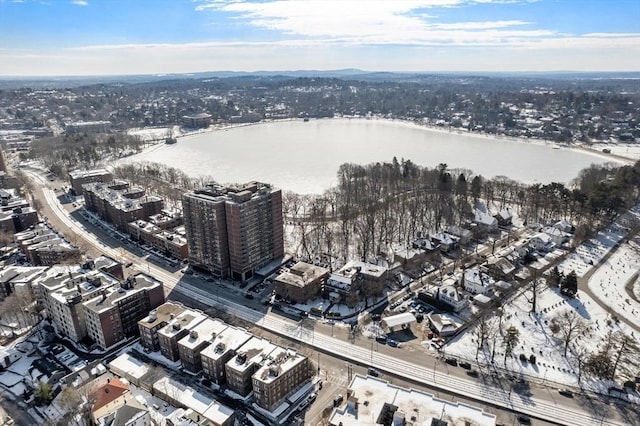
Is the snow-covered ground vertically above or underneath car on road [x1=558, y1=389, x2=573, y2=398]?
above

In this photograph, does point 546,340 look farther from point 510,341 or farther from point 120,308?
point 120,308

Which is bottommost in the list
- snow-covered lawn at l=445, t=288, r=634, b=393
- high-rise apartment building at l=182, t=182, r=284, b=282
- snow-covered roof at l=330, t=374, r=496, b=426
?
snow-covered lawn at l=445, t=288, r=634, b=393

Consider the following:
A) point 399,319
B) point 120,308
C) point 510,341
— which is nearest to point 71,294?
point 120,308

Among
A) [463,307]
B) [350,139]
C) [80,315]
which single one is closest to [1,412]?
[80,315]

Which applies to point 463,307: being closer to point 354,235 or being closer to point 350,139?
point 354,235

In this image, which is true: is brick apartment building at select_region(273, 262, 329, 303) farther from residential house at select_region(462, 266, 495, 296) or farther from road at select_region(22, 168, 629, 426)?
residential house at select_region(462, 266, 495, 296)

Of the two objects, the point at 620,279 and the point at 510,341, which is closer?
the point at 510,341

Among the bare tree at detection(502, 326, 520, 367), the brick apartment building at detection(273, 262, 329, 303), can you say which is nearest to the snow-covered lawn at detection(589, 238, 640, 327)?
the bare tree at detection(502, 326, 520, 367)
